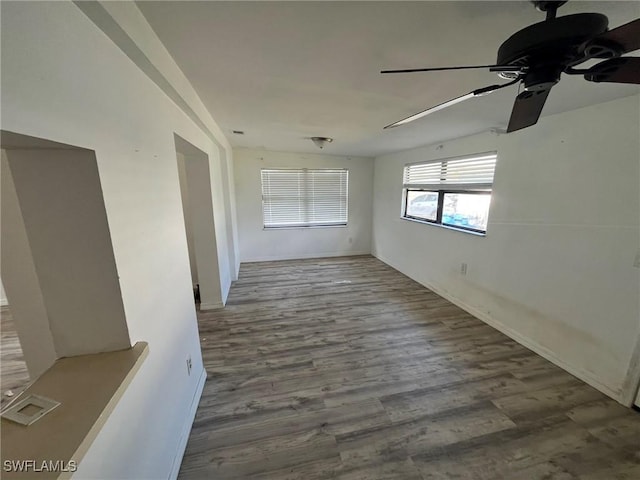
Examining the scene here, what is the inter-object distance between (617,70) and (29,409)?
2.35 metres

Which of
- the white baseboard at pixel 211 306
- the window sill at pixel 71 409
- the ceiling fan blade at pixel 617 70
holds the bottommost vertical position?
the white baseboard at pixel 211 306

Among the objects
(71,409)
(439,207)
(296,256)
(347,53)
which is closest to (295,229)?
(296,256)

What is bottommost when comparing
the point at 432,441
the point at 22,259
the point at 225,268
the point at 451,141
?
the point at 432,441

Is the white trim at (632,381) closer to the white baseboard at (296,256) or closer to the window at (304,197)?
the white baseboard at (296,256)

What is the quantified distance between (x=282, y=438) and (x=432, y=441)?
0.97 meters

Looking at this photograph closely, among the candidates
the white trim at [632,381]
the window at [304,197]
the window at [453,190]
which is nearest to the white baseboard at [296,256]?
the window at [304,197]

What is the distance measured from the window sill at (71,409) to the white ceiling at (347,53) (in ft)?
4.47

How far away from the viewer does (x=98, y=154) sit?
2.89 ft

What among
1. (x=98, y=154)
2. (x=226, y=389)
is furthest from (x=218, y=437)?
(x=98, y=154)

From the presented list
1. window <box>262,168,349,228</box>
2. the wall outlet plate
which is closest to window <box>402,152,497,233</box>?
window <box>262,168,349,228</box>

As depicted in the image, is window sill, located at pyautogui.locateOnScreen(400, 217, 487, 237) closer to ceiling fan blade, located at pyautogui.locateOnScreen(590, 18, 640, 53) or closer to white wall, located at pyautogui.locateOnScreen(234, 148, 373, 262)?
white wall, located at pyautogui.locateOnScreen(234, 148, 373, 262)

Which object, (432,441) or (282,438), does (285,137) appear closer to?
(282,438)

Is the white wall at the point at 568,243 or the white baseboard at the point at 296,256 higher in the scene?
the white wall at the point at 568,243

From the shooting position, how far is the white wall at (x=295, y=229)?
16.0 feet
